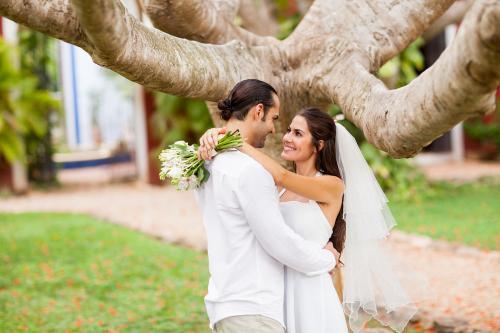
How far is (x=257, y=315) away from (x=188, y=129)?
13.6 metres

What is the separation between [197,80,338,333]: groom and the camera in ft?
10.5

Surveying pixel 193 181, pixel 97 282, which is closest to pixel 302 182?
pixel 193 181

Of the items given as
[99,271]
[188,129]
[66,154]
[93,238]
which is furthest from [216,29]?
[66,154]

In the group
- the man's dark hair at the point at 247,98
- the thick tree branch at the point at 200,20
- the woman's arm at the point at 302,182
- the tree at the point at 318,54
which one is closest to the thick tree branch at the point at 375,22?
the tree at the point at 318,54

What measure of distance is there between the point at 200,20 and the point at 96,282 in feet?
13.8

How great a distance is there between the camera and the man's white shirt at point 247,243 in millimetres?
3199

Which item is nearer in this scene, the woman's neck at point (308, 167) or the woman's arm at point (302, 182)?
the woman's arm at point (302, 182)

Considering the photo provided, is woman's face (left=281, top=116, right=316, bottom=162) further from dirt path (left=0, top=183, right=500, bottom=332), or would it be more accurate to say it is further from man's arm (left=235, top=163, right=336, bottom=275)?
dirt path (left=0, top=183, right=500, bottom=332)

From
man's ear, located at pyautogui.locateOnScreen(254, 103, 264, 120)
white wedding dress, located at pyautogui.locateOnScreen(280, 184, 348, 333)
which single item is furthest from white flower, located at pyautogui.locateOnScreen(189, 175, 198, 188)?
white wedding dress, located at pyautogui.locateOnScreen(280, 184, 348, 333)

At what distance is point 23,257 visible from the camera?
9422 millimetres

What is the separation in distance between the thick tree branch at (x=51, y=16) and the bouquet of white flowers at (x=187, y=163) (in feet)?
2.24

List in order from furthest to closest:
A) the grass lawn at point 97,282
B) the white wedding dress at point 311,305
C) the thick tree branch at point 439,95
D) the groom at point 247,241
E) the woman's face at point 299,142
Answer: the grass lawn at point 97,282, the woman's face at point 299,142, the white wedding dress at point 311,305, the groom at point 247,241, the thick tree branch at point 439,95

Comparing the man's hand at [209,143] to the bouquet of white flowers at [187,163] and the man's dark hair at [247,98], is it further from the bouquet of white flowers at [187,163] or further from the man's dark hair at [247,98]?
the man's dark hair at [247,98]

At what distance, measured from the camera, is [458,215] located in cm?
1109
